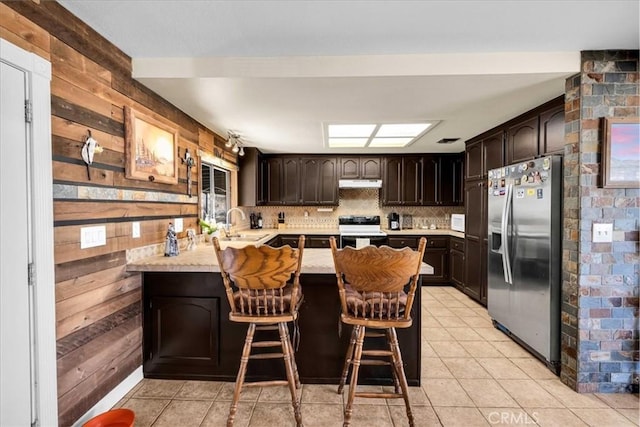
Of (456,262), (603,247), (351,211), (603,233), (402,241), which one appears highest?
(351,211)

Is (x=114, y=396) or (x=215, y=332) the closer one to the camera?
(x=114, y=396)

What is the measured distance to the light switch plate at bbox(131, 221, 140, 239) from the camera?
2.15 meters

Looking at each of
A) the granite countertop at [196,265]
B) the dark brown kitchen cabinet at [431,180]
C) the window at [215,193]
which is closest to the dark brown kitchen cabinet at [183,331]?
the granite countertop at [196,265]

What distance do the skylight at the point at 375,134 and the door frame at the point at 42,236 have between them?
247 cm

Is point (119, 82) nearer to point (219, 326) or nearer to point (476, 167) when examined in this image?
point (219, 326)

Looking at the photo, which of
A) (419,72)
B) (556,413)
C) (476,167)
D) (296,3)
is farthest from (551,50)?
(556,413)

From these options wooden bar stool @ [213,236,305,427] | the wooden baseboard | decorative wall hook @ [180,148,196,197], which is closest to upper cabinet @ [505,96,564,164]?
wooden bar stool @ [213,236,305,427]

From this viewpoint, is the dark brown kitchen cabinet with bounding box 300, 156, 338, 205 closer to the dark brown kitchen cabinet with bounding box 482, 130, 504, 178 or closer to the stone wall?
the dark brown kitchen cabinet with bounding box 482, 130, 504, 178

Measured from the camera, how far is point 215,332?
2223 mm

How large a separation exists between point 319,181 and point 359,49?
3232 millimetres

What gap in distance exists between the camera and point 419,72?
2.11 meters

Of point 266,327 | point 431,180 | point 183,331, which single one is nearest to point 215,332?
point 183,331

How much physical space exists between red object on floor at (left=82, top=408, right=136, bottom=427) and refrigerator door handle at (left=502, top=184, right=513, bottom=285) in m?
3.17

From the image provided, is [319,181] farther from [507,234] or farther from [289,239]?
[507,234]
